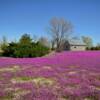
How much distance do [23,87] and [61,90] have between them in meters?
1.93

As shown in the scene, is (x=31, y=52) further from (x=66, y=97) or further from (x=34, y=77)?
(x=66, y=97)

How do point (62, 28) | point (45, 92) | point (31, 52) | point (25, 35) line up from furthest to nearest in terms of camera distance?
point (62, 28) → point (25, 35) → point (31, 52) → point (45, 92)

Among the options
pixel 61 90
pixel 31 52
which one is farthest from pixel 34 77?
pixel 31 52

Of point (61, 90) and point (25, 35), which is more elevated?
point (25, 35)

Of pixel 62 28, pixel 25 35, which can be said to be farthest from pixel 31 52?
pixel 62 28

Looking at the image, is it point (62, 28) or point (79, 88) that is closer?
point (79, 88)

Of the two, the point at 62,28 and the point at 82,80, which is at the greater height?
the point at 62,28

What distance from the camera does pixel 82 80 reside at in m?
12.6

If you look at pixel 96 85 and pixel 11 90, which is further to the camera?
pixel 96 85

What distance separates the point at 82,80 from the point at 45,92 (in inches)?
144

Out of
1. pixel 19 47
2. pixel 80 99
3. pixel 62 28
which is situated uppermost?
pixel 62 28

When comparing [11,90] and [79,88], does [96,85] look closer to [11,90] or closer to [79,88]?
[79,88]

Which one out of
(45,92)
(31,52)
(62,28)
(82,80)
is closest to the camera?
(45,92)

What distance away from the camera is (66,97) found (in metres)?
9.03
